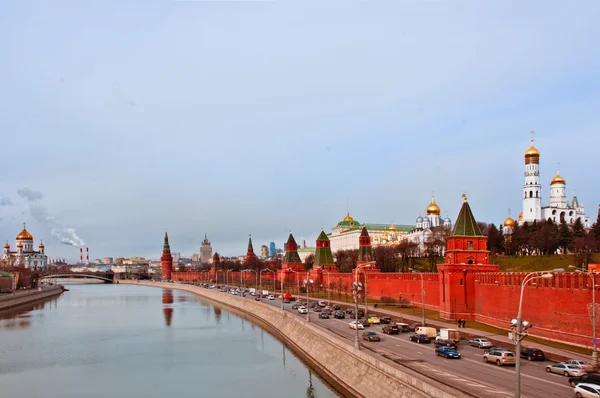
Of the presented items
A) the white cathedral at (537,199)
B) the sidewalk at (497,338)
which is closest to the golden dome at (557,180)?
the white cathedral at (537,199)

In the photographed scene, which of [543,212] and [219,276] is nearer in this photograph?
[543,212]

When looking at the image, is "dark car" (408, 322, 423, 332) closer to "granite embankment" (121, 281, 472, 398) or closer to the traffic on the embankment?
the traffic on the embankment

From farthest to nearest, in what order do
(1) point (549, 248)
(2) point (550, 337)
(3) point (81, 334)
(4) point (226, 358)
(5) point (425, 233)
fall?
(5) point (425, 233), (1) point (549, 248), (3) point (81, 334), (4) point (226, 358), (2) point (550, 337)

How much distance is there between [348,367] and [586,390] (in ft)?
46.2

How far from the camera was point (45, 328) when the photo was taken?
6788 centimetres

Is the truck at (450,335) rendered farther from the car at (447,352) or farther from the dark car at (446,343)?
the car at (447,352)

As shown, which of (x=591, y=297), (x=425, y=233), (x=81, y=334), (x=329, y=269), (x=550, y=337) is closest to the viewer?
(x=591, y=297)

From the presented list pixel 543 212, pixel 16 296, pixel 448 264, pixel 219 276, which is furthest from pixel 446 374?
pixel 219 276

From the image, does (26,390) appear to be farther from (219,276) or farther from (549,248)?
(219,276)

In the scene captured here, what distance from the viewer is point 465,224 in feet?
182

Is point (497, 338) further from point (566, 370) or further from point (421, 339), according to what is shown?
point (566, 370)

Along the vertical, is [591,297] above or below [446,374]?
above

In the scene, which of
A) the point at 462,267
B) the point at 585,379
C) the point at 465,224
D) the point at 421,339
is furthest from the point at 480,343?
the point at 465,224

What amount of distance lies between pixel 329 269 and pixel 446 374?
247 ft
